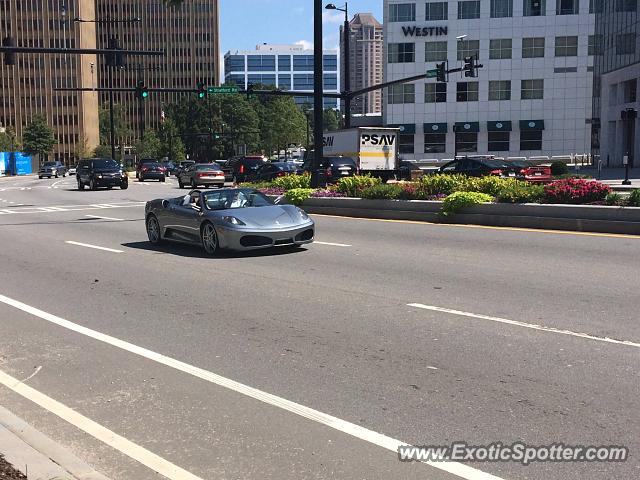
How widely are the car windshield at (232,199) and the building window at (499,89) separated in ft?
242

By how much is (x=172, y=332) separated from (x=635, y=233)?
35.8 ft

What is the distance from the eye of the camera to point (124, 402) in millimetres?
5426

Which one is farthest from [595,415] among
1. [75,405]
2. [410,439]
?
[75,405]

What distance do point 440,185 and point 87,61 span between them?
15710 cm

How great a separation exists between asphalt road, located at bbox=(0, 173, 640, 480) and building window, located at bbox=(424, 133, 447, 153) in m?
73.1

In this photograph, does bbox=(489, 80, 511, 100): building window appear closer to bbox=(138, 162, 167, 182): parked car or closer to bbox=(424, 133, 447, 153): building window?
bbox=(424, 133, 447, 153): building window

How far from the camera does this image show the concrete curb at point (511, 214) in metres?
15.0

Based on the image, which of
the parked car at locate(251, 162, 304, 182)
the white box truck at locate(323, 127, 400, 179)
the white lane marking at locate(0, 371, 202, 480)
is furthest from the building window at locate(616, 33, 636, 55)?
the white lane marking at locate(0, 371, 202, 480)

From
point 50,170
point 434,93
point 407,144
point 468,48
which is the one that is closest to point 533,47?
point 468,48

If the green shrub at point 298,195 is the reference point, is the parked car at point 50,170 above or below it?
above

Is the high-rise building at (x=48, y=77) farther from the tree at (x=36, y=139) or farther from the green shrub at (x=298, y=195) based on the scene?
the green shrub at (x=298, y=195)

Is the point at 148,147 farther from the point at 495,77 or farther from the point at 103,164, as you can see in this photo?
the point at 103,164

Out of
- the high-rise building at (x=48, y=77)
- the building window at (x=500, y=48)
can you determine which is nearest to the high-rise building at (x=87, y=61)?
the high-rise building at (x=48, y=77)

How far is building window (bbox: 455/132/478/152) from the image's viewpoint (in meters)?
83.1
